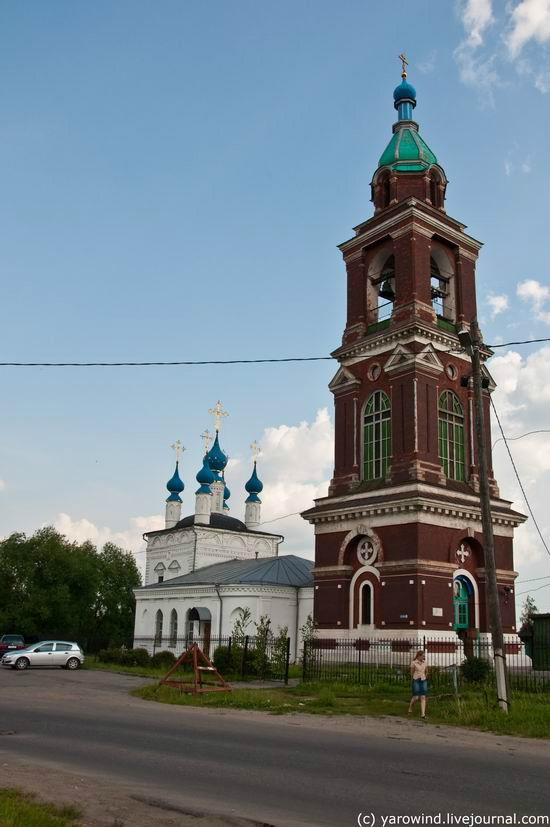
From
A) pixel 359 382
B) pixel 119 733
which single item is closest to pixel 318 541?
pixel 359 382

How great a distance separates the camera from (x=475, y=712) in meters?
15.4

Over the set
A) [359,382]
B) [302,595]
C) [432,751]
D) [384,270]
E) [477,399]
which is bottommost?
[432,751]

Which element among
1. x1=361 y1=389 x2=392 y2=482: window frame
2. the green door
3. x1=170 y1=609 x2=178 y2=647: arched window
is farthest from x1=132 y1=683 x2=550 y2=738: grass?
x1=170 y1=609 x2=178 y2=647: arched window

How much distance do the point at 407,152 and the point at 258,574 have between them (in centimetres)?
2361

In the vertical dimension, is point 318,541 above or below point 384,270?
below

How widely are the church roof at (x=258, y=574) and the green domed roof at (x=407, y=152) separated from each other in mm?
22095

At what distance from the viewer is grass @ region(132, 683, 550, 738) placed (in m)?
14.8

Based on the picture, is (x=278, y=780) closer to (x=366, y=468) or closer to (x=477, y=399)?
(x=477, y=399)

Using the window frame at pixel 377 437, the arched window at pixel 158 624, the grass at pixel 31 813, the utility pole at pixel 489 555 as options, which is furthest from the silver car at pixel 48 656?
the grass at pixel 31 813

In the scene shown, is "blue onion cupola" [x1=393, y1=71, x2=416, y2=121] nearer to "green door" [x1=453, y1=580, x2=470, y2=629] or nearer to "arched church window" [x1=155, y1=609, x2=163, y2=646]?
"green door" [x1=453, y1=580, x2=470, y2=629]

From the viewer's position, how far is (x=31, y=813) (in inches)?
259

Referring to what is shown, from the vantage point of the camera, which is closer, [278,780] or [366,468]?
[278,780]

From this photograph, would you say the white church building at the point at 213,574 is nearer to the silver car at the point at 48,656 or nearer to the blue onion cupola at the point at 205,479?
the blue onion cupola at the point at 205,479

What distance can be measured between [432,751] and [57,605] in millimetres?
53125
